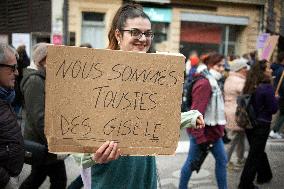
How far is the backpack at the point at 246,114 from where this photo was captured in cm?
529

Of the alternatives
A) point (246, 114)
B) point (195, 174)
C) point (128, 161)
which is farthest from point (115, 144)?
point (195, 174)

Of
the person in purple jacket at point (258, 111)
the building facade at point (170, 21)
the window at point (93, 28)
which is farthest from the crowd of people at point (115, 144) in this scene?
the window at point (93, 28)

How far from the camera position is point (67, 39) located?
1519 cm

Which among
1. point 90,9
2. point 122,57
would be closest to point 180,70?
point 122,57

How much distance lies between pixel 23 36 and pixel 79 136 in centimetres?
1279

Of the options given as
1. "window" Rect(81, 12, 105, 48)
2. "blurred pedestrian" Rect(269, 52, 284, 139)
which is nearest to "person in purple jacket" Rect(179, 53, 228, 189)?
"blurred pedestrian" Rect(269, 52, 284, 139)

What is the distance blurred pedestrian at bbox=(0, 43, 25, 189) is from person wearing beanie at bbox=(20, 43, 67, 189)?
833 mm

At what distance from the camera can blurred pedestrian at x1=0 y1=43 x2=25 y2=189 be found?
2.74 m

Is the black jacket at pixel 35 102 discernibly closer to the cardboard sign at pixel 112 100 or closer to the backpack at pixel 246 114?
the cardboard sign at pixel 112 100

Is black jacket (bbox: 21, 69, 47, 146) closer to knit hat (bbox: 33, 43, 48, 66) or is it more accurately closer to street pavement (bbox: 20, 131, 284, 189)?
knit hat (bbox: 33, 43, 48, 66)

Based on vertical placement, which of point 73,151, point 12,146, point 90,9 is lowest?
point 12,146

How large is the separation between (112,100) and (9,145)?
1.17m

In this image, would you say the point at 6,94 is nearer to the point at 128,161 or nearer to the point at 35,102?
the point at 35,102

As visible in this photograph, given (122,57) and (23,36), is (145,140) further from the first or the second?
(23,36)
